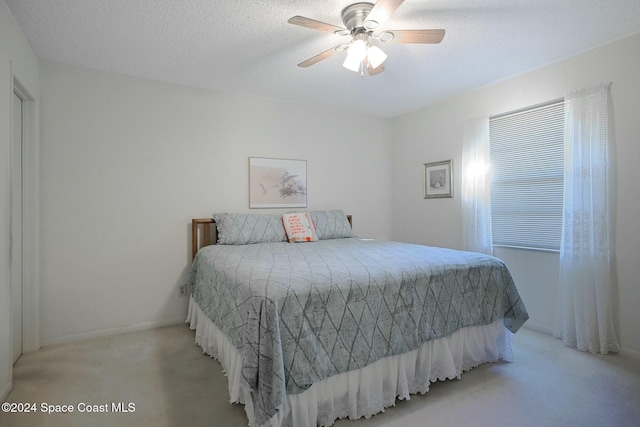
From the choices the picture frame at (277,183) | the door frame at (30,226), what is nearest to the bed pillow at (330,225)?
the picture frame at (277,183)

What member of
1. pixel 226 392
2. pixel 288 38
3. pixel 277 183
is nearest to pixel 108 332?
pixel 226 392

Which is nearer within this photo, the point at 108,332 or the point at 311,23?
the point at 311,23

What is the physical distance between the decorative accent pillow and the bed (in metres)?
0.72

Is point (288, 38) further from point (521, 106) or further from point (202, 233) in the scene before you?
point (521, 106)

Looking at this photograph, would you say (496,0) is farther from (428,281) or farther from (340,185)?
(340,185)

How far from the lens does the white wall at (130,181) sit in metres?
2.73

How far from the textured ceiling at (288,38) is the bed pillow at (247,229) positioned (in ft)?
4.42

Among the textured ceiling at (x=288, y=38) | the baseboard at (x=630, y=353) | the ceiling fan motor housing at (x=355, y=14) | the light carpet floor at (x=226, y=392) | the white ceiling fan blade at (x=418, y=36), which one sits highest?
the textured ceiling at (x=288, y=38)

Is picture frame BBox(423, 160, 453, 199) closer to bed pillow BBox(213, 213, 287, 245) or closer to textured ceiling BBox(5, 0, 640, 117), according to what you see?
textured ceiling BBox(5, 0, 640, 117)

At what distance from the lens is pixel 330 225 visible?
3.65m

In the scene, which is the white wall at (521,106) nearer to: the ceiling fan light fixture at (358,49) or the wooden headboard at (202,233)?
the ceiling fan light fixture at (358,49)

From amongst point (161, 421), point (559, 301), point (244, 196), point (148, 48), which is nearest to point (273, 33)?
point (148, 48)

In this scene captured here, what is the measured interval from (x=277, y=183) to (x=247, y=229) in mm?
787

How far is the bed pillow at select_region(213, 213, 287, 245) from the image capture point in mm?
3094
